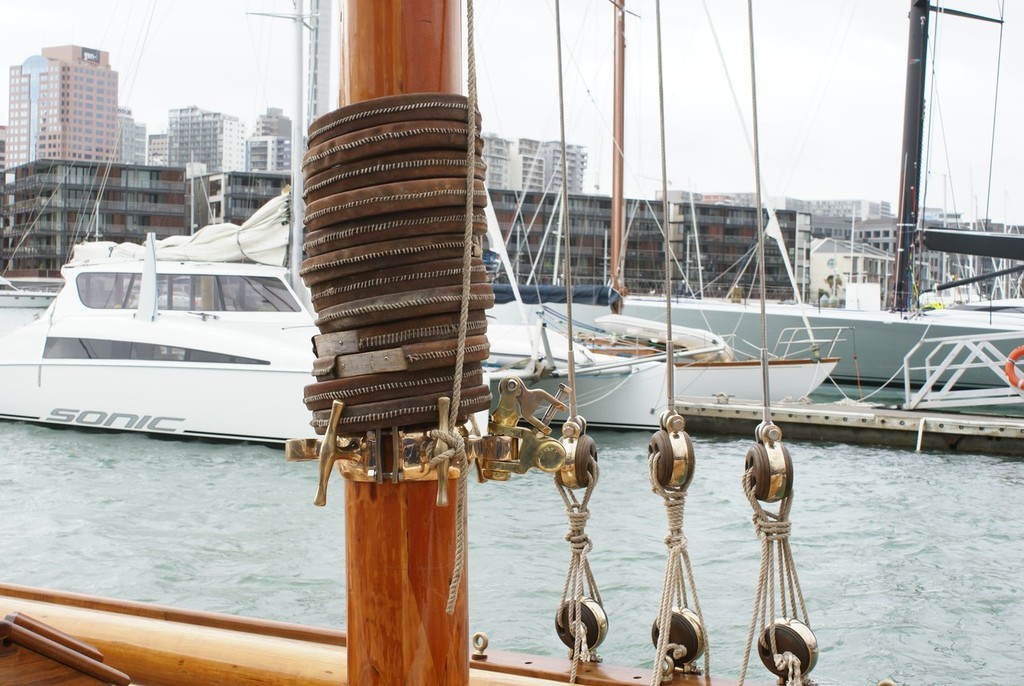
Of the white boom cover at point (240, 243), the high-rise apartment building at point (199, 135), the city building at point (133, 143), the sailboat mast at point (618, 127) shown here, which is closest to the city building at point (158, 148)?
the high-rise apartment building at point (199, 135)

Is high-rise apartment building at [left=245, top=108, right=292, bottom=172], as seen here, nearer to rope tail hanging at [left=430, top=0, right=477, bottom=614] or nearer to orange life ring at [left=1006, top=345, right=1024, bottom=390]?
orange life ring at [left=1006, top=345, right=1024, bottom=390]

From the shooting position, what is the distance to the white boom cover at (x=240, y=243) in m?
14.1

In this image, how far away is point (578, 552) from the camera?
7.68 feet

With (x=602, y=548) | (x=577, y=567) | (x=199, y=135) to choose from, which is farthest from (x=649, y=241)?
(x=577, y=567)

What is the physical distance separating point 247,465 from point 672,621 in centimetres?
982

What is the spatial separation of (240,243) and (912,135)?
Answer: 16.0 m

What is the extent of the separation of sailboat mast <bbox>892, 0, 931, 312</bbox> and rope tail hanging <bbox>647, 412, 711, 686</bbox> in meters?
22.0

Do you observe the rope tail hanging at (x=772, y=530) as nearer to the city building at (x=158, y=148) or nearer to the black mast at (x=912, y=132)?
the black mast at (x=912, y=132)

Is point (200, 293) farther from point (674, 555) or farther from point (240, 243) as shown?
point (674, 555)

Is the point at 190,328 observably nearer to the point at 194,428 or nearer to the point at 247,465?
the point at 194,428

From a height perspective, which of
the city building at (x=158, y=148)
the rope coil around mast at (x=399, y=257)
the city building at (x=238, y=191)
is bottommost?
the rope coil around mast at (x=399, y=257)

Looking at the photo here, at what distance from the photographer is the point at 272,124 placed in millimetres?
118625

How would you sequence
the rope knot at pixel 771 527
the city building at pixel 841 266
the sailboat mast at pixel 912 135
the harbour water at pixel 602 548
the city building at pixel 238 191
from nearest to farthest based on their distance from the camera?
the rope knot at pixel 771 527, the harbour water at pixel 602 548, the sailboat mast at pixel 912 135, the city building at pixel 238 191, the city building at pixel 841 266

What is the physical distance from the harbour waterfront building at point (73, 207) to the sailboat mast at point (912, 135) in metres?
55.2
